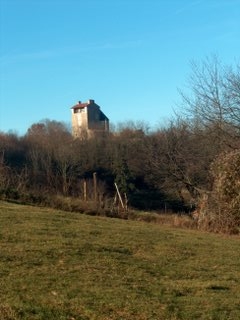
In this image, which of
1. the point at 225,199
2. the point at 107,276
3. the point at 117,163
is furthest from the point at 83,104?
the point at 107,276

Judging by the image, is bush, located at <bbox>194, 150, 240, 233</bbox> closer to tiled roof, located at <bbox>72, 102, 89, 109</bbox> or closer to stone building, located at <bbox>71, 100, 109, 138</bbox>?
stone building, located at <bbox>71, 100, 109, 138</bbox>

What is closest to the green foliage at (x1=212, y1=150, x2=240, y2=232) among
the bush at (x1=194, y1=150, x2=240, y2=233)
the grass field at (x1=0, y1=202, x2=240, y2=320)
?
the bush at (x1=194, y1=150, x2=240, y2=233)

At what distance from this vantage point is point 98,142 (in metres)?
65.1

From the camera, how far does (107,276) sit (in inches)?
321

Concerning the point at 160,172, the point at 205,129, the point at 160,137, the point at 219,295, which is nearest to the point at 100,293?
the point at 219,295

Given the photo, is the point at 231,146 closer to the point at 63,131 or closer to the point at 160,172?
the point at 160,172

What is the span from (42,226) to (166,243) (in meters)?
3.32

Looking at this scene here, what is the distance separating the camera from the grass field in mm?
6102

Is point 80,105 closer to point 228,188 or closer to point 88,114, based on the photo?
point 88,114

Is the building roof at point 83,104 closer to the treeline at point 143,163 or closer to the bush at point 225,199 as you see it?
the treeline at point 143,163

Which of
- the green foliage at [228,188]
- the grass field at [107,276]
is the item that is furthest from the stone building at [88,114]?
the grass field at [107,276]

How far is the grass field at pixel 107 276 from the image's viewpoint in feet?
20.0

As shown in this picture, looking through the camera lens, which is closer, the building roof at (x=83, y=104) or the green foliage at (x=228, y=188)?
the green foliage at (x=228, y=188)

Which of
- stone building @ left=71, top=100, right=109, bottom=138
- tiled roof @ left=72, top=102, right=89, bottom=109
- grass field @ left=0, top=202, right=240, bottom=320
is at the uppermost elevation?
tiled roof @ left=72, top=102, right=89, bottom=109
